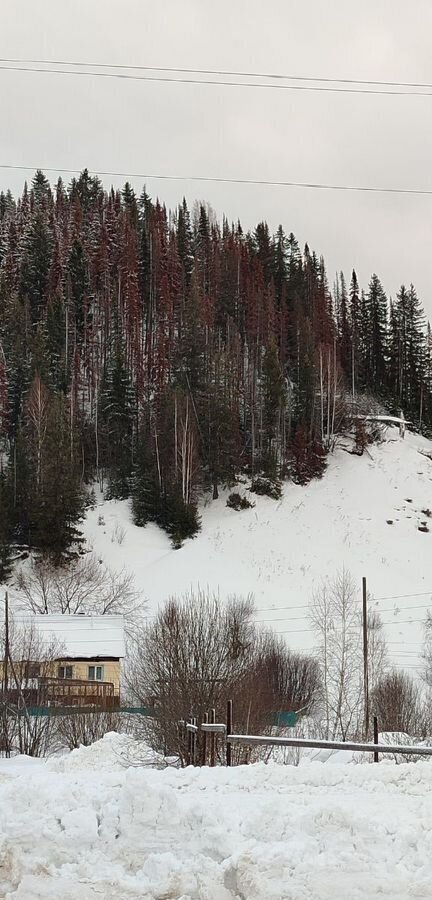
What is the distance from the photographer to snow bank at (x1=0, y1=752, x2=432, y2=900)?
7195mm

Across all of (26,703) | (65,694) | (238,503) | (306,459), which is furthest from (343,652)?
(306,459)

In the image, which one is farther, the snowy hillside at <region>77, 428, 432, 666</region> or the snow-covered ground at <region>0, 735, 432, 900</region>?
the snowy hillside at <region>77, 428, 432, 666</region>

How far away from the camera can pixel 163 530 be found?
5978 centimetres

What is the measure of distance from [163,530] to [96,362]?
24.3m

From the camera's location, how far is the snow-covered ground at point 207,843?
7191 millimetres

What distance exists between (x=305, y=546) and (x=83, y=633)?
1999 cm

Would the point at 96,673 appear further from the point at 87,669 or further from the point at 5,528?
the point at 5,528

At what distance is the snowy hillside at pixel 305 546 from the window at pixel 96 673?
9.61m

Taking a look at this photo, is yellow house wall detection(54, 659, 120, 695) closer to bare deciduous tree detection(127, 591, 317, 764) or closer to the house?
the house

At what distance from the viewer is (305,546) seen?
57.9 meters

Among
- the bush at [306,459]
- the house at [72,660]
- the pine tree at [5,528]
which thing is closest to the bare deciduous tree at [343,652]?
the house at [72,660]

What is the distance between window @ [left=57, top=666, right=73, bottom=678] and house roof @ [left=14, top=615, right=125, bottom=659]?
1.86 feet

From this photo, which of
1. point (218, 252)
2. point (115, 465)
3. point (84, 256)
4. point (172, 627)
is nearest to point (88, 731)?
point (172, 627)

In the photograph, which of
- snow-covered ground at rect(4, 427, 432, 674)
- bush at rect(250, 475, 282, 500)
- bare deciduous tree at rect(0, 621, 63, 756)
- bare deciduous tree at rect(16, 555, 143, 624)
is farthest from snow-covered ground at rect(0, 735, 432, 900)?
bush at rect(250, 475, 282, 500)
